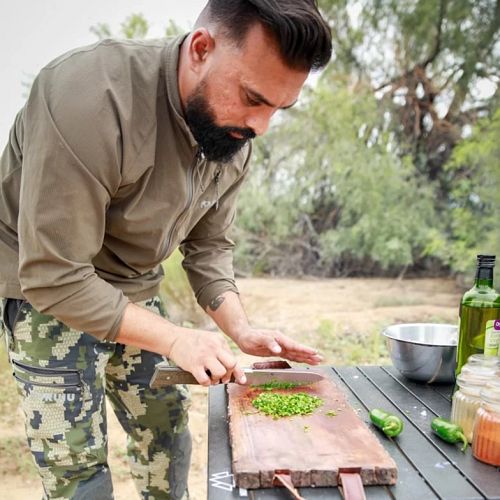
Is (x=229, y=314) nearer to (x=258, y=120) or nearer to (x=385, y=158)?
(x=258, y=120)

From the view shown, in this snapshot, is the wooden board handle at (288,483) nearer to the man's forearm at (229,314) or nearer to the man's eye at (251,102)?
the man's forearm at (229,314)

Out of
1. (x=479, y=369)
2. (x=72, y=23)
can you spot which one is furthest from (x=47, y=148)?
(x=72, y=23)

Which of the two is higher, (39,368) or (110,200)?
(110,200)

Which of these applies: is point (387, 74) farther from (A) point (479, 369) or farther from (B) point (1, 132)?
(A) point (479, 369)

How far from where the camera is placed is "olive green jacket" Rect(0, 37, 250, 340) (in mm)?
1175

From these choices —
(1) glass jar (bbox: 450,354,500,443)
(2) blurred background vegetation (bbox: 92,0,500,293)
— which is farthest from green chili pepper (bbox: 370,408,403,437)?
(2) blurred background vegetation (bbox: 92,0,500,293)

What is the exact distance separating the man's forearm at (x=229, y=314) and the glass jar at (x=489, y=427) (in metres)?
0.71

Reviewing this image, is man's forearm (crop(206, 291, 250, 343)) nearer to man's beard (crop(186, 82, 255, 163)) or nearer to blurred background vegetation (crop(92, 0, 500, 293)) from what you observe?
man's beard (crop(186, 82, 255, 163))

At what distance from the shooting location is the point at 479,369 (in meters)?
1.17

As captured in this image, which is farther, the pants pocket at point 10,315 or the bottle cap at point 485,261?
the pants pocket at point 10,315

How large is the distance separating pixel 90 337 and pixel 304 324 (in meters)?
3.47

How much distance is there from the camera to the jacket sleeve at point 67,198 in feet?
3.83

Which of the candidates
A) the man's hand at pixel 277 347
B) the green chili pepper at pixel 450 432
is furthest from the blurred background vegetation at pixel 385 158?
the green chili pepper at pixel 450 432

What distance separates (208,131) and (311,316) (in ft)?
12.6
